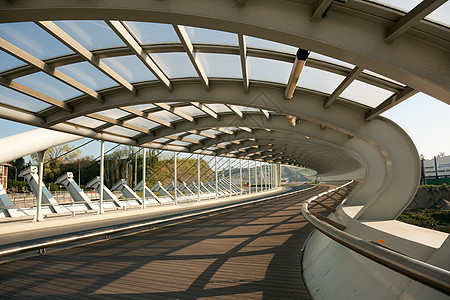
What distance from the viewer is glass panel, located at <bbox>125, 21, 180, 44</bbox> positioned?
239 inches

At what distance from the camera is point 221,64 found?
790 centimetres

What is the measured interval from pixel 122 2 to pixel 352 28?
12.1 feet

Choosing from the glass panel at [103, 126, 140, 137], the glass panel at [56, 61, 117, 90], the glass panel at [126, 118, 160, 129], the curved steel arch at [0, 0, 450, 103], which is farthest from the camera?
the glass panel at [103, 126, 140, 137]

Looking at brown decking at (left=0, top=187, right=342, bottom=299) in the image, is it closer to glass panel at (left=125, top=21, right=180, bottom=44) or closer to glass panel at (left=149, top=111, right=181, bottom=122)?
glass panel at (left=125, top=21, right=180, bottom=44)

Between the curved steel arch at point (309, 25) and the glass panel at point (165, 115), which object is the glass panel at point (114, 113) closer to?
the glass panel at point (165, 115)

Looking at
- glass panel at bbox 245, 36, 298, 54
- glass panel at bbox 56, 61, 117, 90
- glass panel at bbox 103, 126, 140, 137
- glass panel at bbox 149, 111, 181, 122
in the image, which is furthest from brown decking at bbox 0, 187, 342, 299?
glass panel at bbox 103, 126, 140, 137

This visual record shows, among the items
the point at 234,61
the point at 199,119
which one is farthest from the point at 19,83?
the point at 199,119

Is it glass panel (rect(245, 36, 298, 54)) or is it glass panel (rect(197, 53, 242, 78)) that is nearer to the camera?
glass panel (rect(245, 36, 298, 54))

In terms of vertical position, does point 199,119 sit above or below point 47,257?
above

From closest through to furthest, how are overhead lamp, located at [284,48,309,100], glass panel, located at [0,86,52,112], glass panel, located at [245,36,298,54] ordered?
overhead lamp, located at [284,48,309,100], glass panel, located at [245,36,298,54], glass panel, located at [0,86,52,112]

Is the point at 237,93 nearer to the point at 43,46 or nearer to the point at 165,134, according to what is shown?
the point at 43,46

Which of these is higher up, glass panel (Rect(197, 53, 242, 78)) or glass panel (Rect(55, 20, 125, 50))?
glass panel (Rect(55, 20, 125, 50))

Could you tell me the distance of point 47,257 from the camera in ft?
21.3

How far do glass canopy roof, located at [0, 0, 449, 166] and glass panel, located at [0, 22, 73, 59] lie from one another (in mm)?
18
